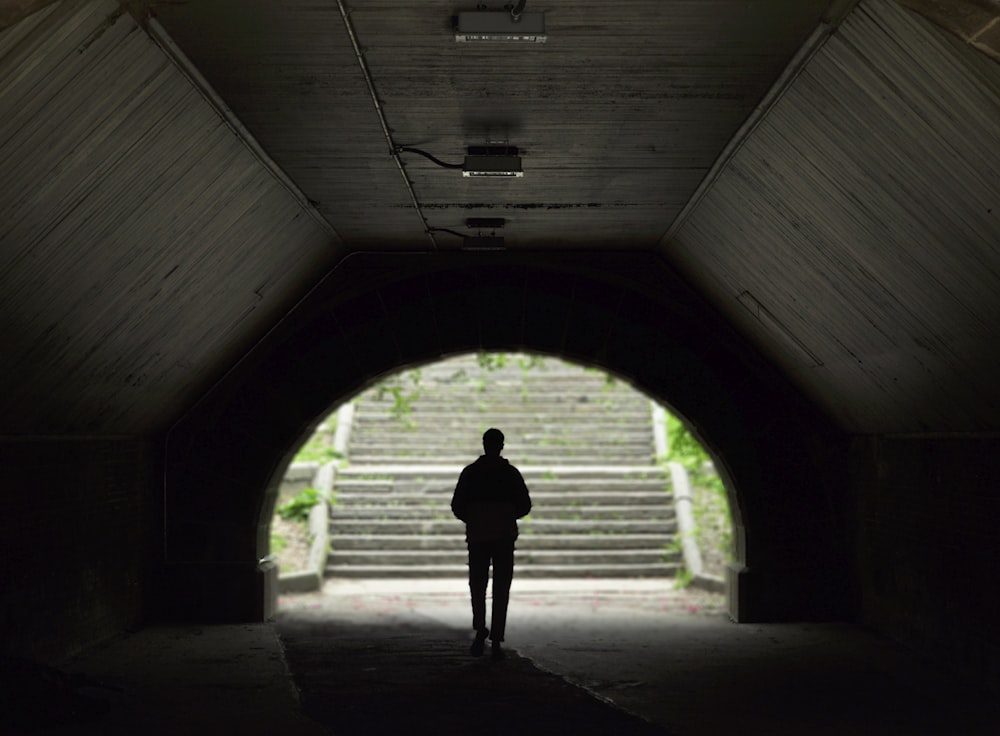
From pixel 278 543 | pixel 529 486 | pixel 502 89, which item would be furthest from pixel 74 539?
pixel 529 486

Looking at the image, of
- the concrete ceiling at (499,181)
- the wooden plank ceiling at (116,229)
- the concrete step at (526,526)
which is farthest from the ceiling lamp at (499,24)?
the concrete step at (526,526)

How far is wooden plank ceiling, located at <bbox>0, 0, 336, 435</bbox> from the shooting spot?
4.89 metres

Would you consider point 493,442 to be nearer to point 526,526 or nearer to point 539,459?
point 526,526

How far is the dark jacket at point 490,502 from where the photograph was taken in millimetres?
8234

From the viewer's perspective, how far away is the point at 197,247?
7.32 m

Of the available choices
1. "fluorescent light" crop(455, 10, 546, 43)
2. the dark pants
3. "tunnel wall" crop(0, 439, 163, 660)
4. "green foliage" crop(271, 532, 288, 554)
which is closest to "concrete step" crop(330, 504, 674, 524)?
"green foliage" crop(271, 532, 288, 554)

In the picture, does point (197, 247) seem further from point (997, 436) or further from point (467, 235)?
point (997, 436)

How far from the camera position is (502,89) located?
6039mm

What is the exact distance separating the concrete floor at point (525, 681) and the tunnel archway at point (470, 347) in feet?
1.82

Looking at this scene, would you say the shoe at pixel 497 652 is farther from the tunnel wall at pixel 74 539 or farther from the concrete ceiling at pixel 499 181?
the concrete ceiling at pixel 499 181

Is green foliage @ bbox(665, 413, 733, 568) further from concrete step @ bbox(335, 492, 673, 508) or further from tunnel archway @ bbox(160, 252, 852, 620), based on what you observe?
tunnel archway @ bbox(160, 252, 852, 620)

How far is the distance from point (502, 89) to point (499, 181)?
6.50ft

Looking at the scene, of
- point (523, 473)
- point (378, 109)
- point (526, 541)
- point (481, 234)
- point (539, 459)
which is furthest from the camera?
point (539, 459)

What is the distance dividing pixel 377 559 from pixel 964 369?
9922 millimetres
